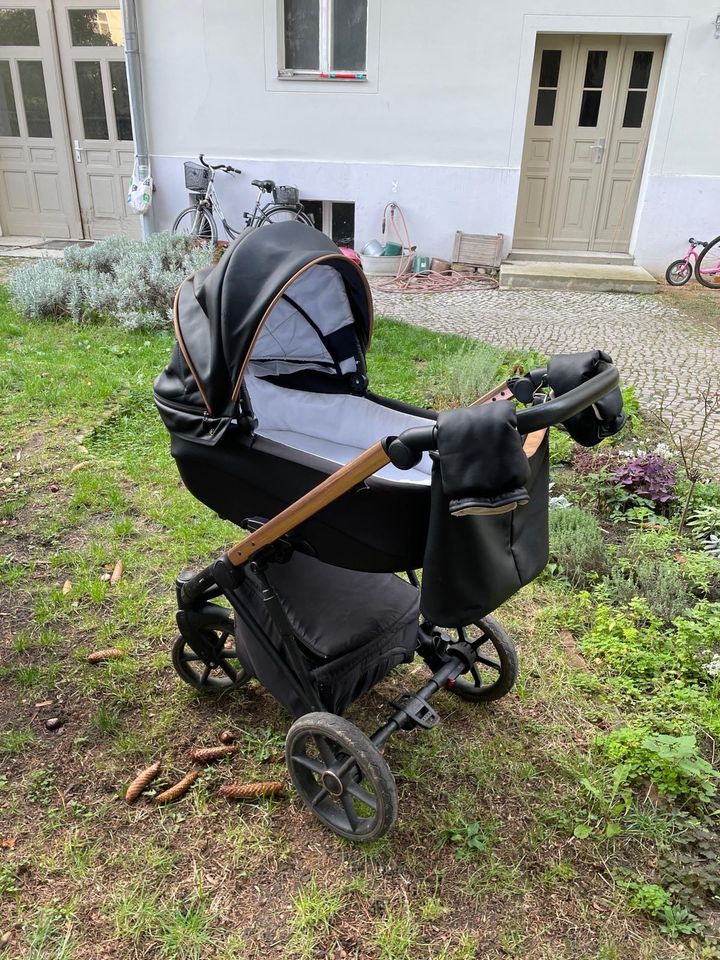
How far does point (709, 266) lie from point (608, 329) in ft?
10.9

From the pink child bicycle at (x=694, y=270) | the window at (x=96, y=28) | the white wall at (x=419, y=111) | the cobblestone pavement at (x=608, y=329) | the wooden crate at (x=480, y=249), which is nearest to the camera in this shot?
the cobblestone pavement at (x=608, y=329)

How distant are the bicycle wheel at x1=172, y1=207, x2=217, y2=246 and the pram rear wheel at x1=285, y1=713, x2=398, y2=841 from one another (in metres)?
8.62

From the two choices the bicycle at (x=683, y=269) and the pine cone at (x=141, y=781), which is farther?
the bicycle at (x=683, y=269)

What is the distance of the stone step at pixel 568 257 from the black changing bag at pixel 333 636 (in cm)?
863

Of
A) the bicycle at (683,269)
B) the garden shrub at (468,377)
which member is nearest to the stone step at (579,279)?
the bicycle at (683,269)

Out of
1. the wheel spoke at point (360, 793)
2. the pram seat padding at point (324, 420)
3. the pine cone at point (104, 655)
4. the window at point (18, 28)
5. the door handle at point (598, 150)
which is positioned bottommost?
the pine cone at point (104, 655)

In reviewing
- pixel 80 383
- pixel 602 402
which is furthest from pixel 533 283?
pixel 602 402

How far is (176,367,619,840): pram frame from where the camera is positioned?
5.15ft

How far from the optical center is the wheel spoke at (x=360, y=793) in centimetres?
209

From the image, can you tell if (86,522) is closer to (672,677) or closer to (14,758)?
(14,758)

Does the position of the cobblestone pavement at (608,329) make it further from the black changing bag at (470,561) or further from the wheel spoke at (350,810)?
the wheel spoke at (350,810)

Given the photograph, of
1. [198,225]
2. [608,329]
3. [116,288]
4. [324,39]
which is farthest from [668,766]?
[324,39]

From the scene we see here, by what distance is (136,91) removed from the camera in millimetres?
9781

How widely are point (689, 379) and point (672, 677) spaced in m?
3.93
